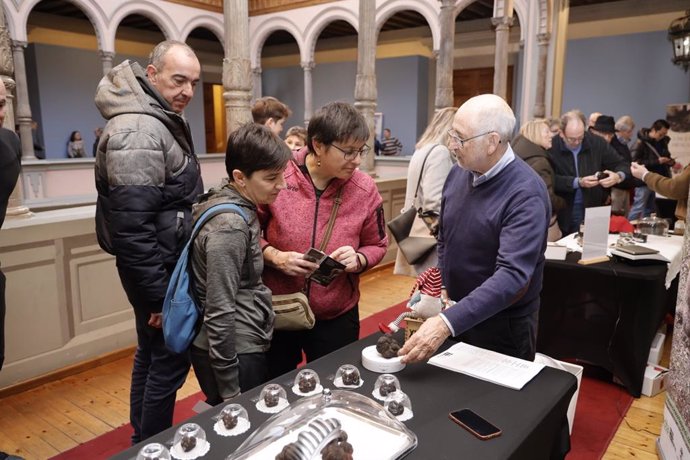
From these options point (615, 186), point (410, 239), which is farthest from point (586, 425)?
point (615, 186)

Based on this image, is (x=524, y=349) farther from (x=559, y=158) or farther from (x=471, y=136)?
(x=559, y=158)

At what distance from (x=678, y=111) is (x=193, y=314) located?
10200 mm

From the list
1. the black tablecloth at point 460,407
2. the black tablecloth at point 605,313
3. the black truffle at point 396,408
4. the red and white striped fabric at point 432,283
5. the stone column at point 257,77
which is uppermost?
the stone column at point 257,77

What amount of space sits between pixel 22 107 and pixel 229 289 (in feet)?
34.4

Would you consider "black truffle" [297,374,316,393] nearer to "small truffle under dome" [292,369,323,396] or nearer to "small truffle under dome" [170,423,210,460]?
"small truffle under dome" [292,369,323,396]

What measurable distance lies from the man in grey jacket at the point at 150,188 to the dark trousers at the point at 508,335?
4.04 feet

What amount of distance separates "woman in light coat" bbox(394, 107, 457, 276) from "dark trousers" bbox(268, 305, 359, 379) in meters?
1.33

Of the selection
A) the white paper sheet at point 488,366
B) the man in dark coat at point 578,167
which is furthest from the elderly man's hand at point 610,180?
the white paper sheet at point 488,366

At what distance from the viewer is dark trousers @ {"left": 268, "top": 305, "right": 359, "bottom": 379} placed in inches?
83.5

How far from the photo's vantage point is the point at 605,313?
10.8 ft

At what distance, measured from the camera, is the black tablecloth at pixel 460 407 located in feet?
3.97

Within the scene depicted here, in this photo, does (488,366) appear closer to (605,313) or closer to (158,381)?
(158,381)

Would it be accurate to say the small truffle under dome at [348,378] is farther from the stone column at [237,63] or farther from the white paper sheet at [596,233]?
the stone column at [237,63]

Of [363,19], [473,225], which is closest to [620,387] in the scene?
[473,225]
